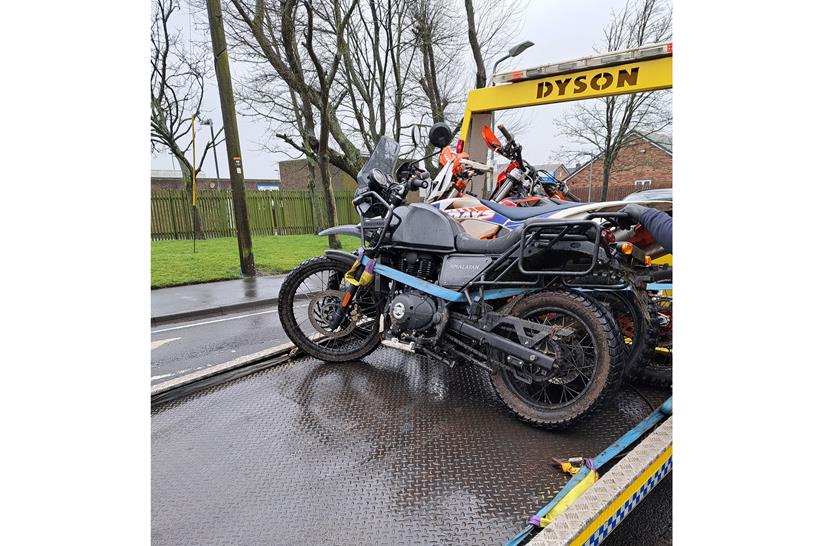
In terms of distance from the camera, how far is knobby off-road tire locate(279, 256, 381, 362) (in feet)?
10.9

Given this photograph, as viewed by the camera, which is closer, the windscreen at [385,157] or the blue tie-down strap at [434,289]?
the blue tie-down strap at [434,289]

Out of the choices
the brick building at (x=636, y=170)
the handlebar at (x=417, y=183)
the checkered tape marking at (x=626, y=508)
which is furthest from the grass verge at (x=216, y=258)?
the brick building at (x=636, y=170)

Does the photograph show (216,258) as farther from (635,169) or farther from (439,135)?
(635,169)

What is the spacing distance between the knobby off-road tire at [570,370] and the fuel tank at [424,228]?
64cm

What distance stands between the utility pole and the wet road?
308 cm

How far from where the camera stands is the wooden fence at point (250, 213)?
1580 centimetres

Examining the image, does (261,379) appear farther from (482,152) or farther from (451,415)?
(482,152)

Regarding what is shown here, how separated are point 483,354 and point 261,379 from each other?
1407 mm

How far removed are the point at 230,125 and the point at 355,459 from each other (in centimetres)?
845

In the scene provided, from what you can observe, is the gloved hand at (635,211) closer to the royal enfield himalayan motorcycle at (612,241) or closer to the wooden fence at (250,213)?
the royal enfield himalayan motorcycle at (612,241)

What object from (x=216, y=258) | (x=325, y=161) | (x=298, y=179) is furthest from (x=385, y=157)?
(x=298, y=179)

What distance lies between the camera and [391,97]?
1616cm

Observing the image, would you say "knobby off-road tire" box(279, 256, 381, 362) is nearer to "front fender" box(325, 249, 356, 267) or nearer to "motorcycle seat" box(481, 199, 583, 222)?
"front fender" box(325, 249, 356, 267)

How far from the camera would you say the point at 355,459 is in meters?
2.03
